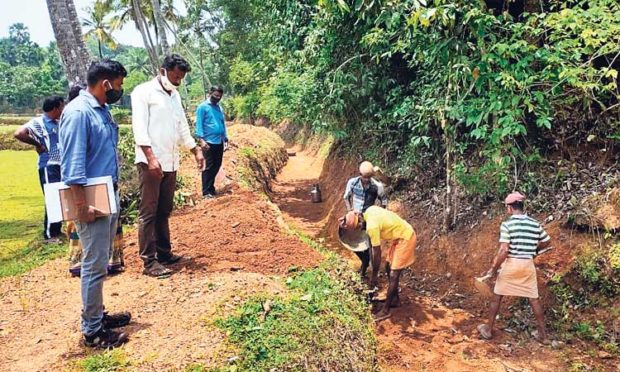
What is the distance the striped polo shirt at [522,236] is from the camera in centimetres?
463

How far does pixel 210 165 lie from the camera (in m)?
7.33

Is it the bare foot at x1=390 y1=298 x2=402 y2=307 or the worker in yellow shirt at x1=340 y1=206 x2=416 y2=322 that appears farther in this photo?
the bare foot at x1=390 y1=298 x2=402 y2=307

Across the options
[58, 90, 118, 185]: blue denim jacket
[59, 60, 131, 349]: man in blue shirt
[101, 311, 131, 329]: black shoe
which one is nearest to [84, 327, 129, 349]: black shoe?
[59, 60, 131, 349]: man in blue shirt

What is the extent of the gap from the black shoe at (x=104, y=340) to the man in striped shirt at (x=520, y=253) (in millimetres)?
3632

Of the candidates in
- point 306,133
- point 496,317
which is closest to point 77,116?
point 496,317

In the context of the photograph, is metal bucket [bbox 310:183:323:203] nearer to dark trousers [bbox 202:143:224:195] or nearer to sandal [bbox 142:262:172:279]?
dark trousers [bbox 202:143:224:195]

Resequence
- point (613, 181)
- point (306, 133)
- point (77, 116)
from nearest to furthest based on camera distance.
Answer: point (77, 116) < point (613, 181) < point (306, 133)

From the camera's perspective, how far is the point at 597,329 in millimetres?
4824

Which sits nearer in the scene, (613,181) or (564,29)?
(564,29)

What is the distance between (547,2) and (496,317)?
421cm

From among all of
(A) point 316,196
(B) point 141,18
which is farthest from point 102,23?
(A) point 316,196

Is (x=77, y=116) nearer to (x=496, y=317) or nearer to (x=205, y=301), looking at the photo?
(x=205, y=301)

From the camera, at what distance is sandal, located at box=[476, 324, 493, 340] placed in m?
5.09

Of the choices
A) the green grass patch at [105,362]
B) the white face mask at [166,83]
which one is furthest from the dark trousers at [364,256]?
the green grass patch at [105,362]
